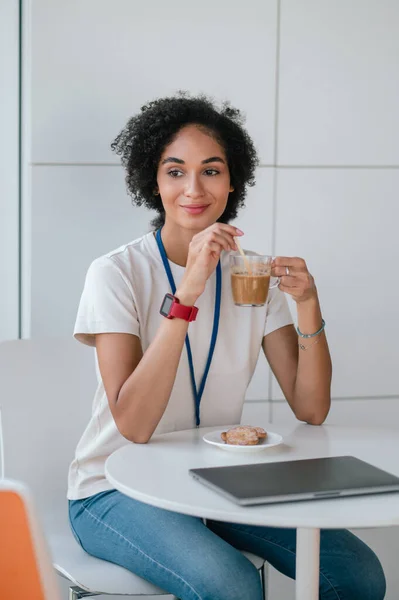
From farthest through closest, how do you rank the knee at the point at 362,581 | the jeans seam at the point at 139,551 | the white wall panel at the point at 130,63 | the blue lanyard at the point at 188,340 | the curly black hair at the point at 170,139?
the white wall panel at the point at 130,63 < the curly black hair at the point at 170,139 < the blue lanyard at the point at 188,340 < the knee at the point at 362,581 < the jeans seam at the point at 139,551

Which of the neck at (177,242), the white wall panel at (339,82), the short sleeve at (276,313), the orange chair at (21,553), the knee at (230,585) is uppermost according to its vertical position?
the white wall panel at (339,82)

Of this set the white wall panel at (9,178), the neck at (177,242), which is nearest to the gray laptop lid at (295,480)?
the neck at (177,242)

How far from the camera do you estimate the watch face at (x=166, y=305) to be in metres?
1.95

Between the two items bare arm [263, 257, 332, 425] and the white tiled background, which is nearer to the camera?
bare arm [263, 257, 332, 425]

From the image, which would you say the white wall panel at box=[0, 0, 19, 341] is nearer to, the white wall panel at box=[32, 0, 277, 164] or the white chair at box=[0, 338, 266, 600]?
the white wall panel at box=[32, 0, 277, 164]

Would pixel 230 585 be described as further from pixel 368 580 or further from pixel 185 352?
pixel 185 352

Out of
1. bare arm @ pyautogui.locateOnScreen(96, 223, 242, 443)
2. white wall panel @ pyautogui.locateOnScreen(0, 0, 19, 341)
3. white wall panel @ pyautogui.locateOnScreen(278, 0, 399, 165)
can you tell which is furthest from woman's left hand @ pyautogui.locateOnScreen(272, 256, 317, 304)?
white wall panel @ pyautogui.locateOnScreen(0, 0, 19, 341)

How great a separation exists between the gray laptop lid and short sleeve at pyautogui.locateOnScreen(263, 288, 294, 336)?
570 millimetres

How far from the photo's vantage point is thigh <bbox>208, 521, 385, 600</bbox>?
1875 millimetres

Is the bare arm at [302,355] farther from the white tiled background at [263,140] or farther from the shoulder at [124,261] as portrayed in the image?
the white tiled background at [263,140]

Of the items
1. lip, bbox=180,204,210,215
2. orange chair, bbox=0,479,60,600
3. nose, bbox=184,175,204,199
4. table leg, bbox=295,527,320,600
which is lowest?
table leg, bbox=295,527,320,600

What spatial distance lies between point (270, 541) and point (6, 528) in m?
1.09

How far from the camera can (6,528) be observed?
0.96 m

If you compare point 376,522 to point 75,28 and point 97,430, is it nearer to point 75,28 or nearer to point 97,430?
point 97,430
